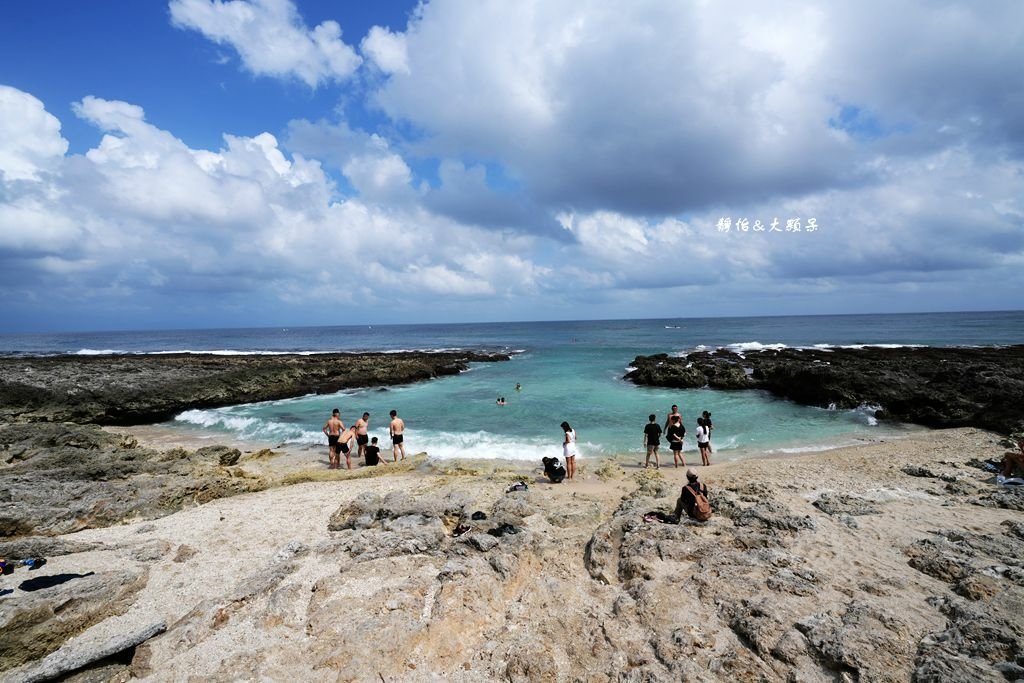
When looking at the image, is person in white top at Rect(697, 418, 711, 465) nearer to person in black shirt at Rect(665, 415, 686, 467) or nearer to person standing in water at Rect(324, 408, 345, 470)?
person in black shirt at Rect(665, 415, 686, 467)

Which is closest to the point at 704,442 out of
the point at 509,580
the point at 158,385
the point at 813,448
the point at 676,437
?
the point at 676,437

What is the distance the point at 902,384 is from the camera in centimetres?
2383

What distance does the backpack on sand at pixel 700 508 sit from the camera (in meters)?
8.27

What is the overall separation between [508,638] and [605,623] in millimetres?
1218

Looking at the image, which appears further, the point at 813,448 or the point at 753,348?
the point at 753,348

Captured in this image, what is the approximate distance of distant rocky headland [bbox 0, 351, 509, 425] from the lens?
22.0 m

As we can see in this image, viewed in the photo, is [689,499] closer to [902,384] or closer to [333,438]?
[333,438]

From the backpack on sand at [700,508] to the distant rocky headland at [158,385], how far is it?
26.1 metres

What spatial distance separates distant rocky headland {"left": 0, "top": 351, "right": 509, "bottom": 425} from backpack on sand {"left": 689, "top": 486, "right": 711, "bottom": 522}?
26.1 meters

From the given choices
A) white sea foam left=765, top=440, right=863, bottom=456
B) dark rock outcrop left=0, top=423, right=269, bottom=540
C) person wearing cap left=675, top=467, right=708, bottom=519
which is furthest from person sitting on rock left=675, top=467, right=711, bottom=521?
dark rock outcrop left=0, top=423, right=269, bottom=540

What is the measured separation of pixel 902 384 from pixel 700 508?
2271 cm

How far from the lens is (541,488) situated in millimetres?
11734

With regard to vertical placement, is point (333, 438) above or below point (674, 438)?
above

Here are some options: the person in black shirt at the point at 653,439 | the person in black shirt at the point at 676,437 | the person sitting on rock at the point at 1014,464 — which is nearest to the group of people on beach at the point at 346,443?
the person in black shirt at the point at 653,439
